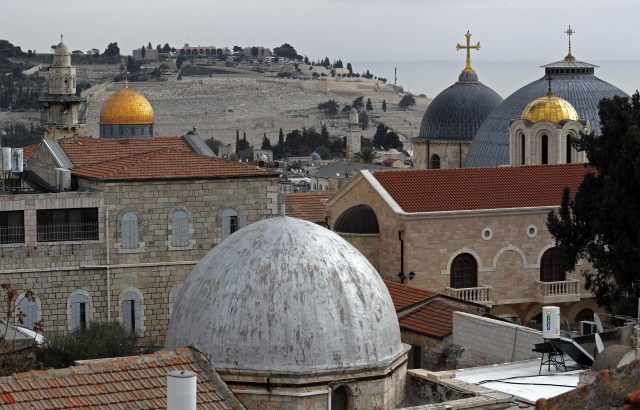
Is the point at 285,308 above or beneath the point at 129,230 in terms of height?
beneath

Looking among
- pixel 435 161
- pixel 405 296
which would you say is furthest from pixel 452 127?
pixel 405 296

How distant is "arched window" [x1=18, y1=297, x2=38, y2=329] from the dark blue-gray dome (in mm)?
25329

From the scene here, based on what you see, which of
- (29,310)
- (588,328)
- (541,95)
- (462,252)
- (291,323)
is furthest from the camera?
(541,95)

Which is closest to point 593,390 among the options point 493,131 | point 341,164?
point 493,131

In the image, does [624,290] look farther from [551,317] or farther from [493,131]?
[493,131]

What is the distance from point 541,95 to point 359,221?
1866 centimetres

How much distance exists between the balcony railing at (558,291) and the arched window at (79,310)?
39.6 feet

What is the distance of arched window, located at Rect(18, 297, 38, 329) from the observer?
3491cm

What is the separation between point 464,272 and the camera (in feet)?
133

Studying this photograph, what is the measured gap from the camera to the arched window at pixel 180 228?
120 feet

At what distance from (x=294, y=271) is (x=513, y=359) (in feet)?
19.2

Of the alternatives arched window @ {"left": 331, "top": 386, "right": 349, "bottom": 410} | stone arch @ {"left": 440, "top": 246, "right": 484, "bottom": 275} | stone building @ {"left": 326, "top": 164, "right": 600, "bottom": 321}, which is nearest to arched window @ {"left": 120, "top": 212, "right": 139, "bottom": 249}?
stone building @ {"left": 326, "top": 164, "right": 600, "bottom": 321}

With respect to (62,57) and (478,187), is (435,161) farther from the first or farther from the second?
(478,187)

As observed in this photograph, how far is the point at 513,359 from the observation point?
24.9m
